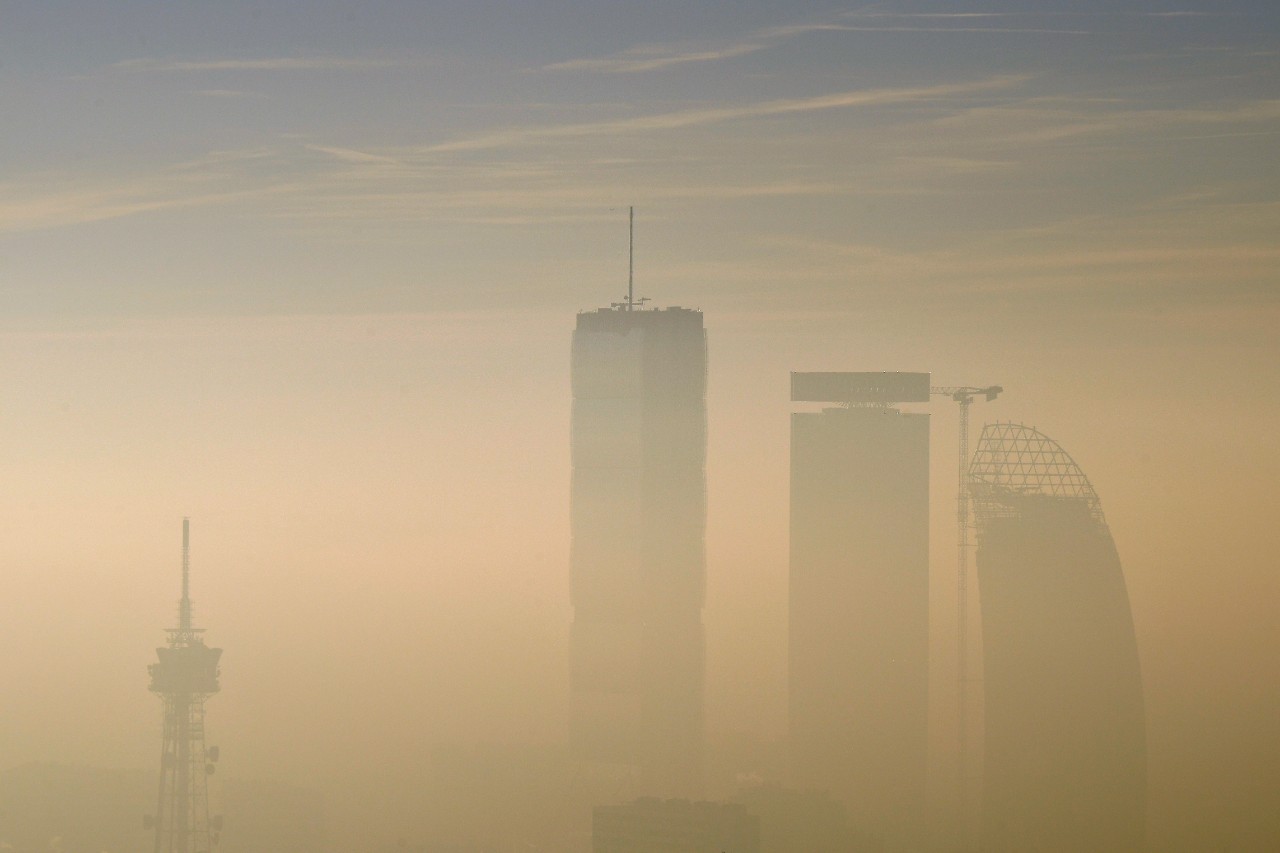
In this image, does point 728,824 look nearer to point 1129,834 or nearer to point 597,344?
point 1129,834

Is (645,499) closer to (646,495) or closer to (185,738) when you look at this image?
(646,495)

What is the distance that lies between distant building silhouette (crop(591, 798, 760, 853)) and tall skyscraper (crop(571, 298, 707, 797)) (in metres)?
47.3

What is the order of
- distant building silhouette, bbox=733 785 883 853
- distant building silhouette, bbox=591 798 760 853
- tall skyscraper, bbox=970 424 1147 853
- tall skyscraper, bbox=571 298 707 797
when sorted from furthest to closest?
1. tall skyscraper, bbox=571 298 707 797
2. tall skyscraper, bbox=970 424 1147 853
3. distant building silhouette, bbox=733 785 883 853
4. distant building silhouette, bbox=591 798 760 853

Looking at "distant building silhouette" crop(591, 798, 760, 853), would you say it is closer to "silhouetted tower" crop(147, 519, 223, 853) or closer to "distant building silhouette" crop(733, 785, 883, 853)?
"distant building silhouette" crop(733, 785, 883, 853)

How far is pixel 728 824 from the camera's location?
439 ft

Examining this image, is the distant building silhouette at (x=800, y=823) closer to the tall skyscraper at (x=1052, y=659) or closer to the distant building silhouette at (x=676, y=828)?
the distant building silhouette at (x=676, y=828)

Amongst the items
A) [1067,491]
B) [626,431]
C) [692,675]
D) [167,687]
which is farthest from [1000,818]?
[167,687]

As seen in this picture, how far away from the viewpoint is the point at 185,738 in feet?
500

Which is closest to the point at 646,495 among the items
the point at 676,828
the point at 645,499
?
the point at 645,499

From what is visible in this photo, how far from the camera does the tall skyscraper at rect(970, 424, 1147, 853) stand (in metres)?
164

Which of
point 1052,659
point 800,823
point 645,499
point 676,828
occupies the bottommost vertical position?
point 800,823

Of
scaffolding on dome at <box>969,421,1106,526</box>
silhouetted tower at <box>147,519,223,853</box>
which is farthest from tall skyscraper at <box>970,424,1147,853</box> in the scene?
silhouetted tower at <box>147,519,223,853</box>

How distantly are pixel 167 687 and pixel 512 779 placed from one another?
29.5 metres

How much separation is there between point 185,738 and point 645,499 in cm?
5946
